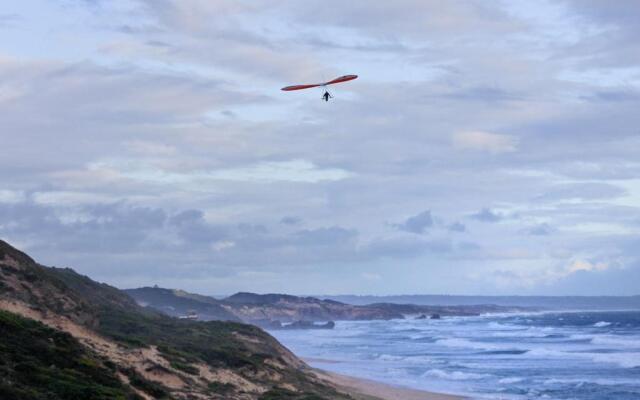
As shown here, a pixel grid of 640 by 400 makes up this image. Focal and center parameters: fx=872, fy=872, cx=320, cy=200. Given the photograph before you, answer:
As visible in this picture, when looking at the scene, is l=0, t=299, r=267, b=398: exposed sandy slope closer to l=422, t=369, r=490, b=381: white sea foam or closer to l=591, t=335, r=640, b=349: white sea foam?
l=422, t=369, r=490, b=381: white sea foam

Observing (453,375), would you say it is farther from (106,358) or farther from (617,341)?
(617,341)

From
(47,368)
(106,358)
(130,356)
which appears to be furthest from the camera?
(130,356)

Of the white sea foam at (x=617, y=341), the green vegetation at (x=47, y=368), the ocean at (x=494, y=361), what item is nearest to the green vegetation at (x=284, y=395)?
the green vegetation at (x=47, y=368)

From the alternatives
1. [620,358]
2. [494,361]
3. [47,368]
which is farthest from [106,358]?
[620,358]

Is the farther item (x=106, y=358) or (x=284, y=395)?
(x=284, y=395)

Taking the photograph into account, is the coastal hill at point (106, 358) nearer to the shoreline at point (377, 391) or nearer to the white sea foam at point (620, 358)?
the shoreline at point (377, 391)

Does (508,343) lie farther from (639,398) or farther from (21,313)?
(21,313)
